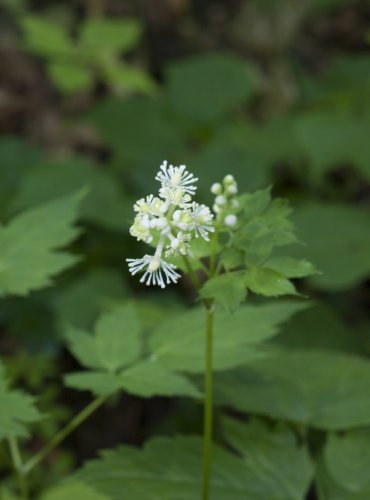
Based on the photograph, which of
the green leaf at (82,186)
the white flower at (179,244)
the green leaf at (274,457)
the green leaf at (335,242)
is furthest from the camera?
the green leaf at (82,186)

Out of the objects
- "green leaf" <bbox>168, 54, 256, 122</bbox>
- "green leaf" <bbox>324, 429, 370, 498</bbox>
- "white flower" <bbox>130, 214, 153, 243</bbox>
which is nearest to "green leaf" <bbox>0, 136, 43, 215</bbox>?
"green leaf" <bbox>168, 54, 256, 122</bbox>

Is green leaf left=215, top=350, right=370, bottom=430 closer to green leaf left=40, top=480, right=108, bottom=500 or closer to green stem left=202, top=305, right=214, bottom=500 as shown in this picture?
green stem left=202, top=305, right=214, bottom=500

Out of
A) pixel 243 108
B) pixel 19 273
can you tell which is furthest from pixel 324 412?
pixel 243 108

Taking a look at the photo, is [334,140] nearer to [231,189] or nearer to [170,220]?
[231,189]

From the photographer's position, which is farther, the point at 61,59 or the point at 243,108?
the point at 243,108

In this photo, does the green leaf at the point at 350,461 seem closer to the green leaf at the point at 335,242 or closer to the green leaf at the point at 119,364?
the green leaf at the point at 119,364

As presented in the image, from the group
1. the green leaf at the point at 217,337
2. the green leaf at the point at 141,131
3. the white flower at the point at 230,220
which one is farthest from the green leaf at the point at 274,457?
the green leaf at the point at 141,131

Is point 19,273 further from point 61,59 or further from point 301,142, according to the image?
point 61,59
